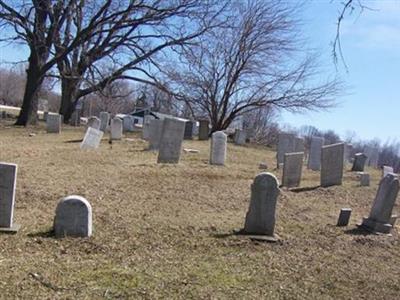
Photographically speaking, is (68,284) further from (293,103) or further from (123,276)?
(293,103)

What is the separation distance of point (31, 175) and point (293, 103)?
2432cm

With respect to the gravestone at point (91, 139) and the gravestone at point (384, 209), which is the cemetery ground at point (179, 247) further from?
the gravestone at point (91, 139)

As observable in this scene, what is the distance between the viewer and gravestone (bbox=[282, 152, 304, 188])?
1272cm

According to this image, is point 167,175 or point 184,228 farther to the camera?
point 167,175

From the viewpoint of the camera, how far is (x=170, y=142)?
1417 cm

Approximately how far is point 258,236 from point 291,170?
18.9 ft

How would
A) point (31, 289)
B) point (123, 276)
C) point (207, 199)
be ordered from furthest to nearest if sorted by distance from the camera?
point (207, 199) → point (123, 276) → point (31, 289)

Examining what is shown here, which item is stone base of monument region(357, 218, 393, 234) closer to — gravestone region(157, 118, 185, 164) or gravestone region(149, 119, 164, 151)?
gravestone region(157, 118, 185, 164)

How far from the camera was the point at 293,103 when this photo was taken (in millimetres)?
33031

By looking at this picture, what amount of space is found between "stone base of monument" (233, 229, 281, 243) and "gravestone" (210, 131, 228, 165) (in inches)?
307

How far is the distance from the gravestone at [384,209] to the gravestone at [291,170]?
4038 mm

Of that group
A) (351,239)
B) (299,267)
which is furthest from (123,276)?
(351,239)

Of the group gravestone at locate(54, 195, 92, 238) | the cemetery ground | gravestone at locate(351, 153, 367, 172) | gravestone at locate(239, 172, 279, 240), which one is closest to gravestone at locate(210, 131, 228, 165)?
the cemetery ground

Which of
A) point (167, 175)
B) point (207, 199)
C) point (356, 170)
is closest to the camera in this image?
point (207, 199)
